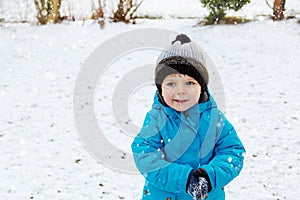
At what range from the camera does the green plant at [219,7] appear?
829 cm

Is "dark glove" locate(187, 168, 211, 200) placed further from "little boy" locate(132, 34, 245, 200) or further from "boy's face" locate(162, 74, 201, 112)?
"boy's face" locate(162, 74, 201, 112)

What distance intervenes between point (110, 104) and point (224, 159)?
4.23 meters

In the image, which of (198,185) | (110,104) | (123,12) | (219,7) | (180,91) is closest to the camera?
(198,185)

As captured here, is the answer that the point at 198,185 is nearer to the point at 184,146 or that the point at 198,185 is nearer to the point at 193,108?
the point at 184,146

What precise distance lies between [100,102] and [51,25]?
3467mm

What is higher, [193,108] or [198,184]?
[193,108]

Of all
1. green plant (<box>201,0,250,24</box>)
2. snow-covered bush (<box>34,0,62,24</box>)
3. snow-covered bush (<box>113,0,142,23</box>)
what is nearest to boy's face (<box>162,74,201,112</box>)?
green plant (<box>201,0,250,24</box>)

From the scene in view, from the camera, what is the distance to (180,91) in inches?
81.2

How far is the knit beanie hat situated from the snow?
49cm

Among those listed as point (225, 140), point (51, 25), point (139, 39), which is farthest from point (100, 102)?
point (225, 140)

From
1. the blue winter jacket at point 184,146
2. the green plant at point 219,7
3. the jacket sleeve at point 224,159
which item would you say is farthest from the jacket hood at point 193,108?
the green plant at point 219,7

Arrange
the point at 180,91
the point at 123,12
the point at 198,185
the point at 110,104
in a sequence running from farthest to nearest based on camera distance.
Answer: the point at 123,12, the point at 110,104, the point at 180,91, the point at 198,185

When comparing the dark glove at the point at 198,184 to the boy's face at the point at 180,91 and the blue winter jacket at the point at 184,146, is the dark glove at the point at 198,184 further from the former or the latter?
the boy's face at the point at 180,91

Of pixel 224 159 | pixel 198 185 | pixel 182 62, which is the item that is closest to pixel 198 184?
pixel 198 185
